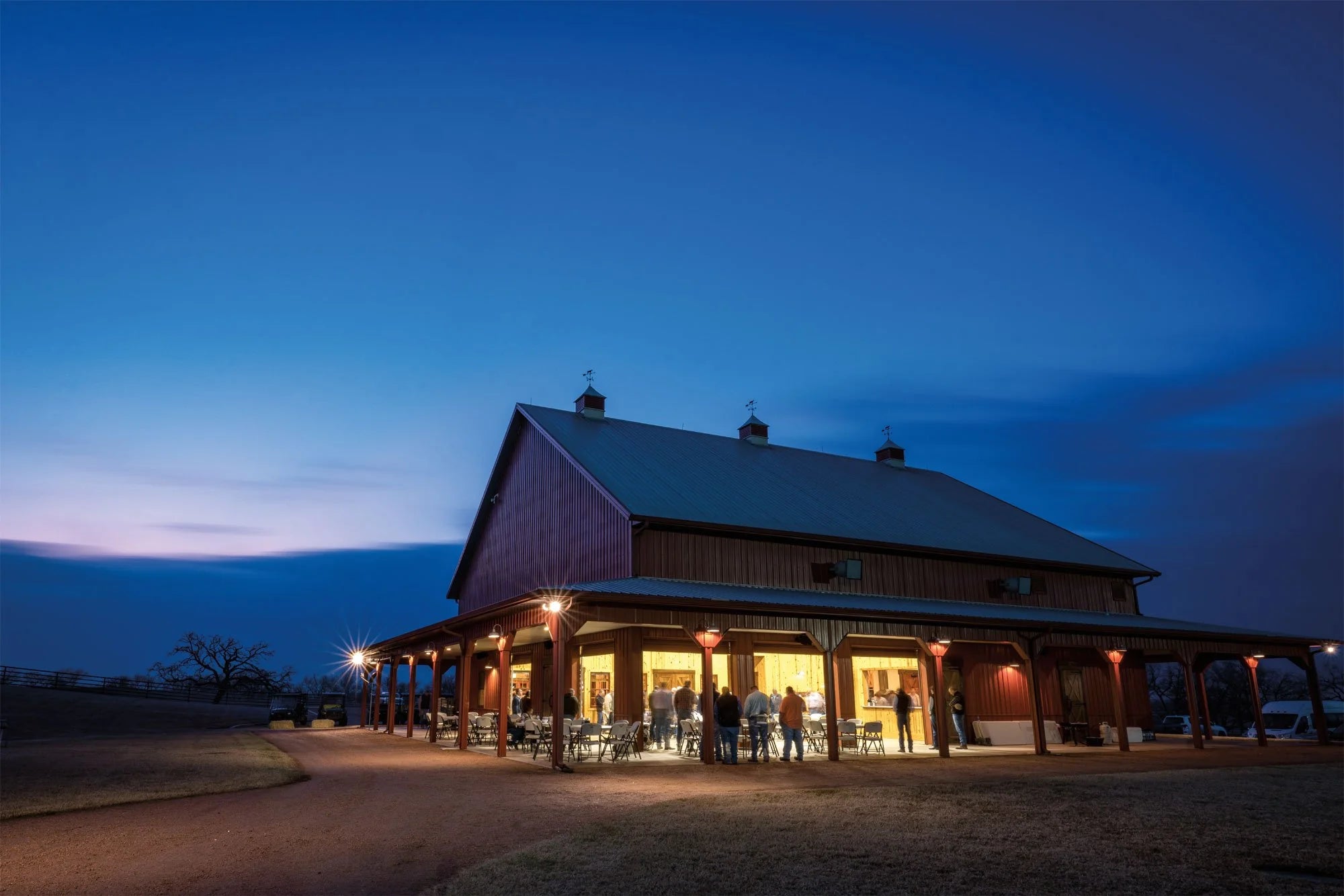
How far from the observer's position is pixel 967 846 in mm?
8781

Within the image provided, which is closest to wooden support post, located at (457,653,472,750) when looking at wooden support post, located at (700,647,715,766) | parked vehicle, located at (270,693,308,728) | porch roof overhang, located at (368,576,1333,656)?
porch roof overhang, located at (368,576,1333,656)

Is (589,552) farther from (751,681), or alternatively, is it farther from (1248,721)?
(1248,721)

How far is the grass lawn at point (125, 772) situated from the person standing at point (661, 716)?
25.5 feet

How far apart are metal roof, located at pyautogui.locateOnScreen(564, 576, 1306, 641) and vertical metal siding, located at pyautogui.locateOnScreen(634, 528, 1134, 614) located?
308mm

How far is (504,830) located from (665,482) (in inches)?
571

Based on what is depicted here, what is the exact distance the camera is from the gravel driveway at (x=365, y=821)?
7.60 metres

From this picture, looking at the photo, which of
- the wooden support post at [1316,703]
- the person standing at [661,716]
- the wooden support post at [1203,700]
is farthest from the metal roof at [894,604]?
the person standing at [661,716]

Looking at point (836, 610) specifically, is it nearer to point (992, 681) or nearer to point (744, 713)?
point (744, 713)

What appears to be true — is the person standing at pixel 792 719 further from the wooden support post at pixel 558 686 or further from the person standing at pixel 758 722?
the wooden support post at pixel 558 686

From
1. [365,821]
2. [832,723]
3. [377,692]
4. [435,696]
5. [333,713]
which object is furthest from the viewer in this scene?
[333,713]

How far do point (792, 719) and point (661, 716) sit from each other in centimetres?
396

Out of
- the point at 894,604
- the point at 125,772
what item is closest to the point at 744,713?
the point at 894,604

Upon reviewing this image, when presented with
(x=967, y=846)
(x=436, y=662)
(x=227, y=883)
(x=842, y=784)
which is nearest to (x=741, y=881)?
(x=967, y=846)

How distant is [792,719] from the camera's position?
17375 millimetres
